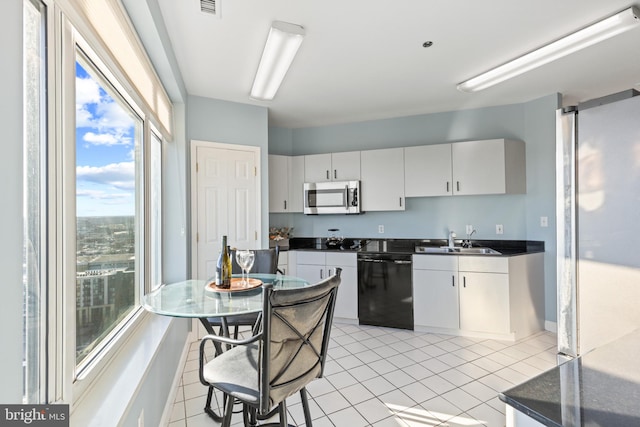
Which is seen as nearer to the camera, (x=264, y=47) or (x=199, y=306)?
(x=199, y=306)

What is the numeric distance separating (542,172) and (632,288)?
2.67 metres

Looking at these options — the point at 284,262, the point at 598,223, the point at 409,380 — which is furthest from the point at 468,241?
the point at 598,223

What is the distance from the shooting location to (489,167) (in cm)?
359

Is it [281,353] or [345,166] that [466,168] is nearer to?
[345,166]

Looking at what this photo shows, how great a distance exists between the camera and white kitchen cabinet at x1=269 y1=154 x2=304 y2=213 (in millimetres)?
4242

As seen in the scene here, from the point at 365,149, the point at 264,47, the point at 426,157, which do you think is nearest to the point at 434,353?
the point at 426,157

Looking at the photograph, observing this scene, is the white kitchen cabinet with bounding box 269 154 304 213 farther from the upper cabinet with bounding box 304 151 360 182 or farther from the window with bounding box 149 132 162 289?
the window with bounding box 149 132 162 289

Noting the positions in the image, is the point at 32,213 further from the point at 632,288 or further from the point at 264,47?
the point at 632,288

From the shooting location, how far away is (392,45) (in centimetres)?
243

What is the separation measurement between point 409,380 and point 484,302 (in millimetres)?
1380

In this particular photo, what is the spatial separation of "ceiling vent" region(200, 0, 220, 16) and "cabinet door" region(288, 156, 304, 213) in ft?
8.05

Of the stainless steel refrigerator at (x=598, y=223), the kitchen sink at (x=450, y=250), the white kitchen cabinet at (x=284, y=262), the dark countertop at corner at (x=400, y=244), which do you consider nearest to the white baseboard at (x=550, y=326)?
the dark countertop at corner at (x=400, y=244)

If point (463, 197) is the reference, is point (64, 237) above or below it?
below

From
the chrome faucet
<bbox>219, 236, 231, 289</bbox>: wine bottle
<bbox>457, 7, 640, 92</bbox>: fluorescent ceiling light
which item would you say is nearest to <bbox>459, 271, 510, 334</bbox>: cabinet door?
the chrome faucet
